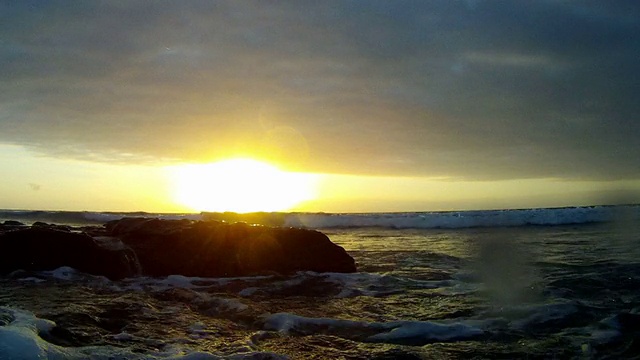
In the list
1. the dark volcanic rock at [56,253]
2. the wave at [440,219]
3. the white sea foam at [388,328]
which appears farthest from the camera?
the wave at [440,219]

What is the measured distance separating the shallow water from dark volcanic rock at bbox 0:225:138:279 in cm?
46

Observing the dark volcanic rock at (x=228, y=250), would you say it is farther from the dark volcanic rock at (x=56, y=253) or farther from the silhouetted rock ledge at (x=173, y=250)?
the dark volcanic rock at (x=56, y=253)

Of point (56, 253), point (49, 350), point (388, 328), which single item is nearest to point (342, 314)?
point (388, 328)

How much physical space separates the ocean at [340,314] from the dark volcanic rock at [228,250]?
541 millimetres

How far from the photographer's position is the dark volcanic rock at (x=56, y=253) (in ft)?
36.2

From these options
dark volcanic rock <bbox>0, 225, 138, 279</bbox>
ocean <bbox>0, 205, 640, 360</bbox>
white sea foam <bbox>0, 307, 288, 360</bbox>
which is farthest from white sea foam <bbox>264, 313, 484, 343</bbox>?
dark volcanic rock <bbox>0, 225, 138, 279</bbox>

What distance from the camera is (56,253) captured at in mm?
11258

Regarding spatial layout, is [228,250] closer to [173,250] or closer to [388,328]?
[173,250]

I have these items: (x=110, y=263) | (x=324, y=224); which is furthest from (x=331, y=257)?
(x=324, y=224)

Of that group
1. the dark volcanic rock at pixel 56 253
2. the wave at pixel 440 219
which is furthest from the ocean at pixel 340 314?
the wave at pixel 440 219

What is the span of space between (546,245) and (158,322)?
54.2ft

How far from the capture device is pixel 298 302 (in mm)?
8945

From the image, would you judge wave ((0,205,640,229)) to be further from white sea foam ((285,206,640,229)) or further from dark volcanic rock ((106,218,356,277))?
dark volcanic rock ((106,218,356,277))

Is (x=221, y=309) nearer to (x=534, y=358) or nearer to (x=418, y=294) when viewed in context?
(x=418, y=294)
